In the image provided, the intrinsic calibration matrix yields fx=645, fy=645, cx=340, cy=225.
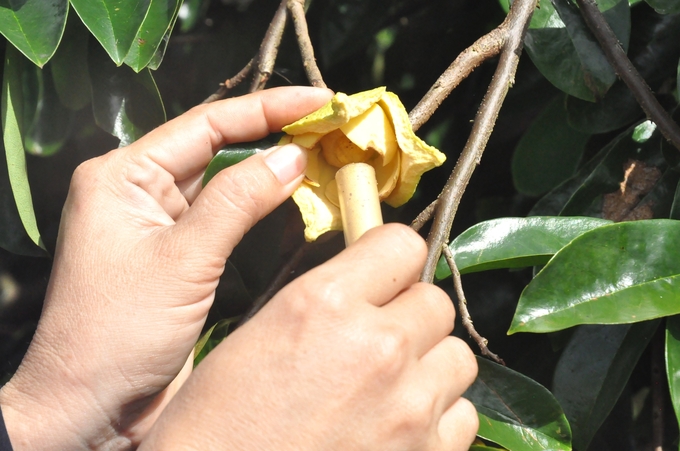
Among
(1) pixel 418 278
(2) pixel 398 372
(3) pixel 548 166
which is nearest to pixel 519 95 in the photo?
(3) pixel 548 166

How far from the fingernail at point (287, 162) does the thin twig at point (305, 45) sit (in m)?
0.12

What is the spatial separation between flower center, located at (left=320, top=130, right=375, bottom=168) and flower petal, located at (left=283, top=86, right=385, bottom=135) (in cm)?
4

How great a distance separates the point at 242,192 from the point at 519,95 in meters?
0.67

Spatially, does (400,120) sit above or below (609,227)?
above

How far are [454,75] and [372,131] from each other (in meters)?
0.16

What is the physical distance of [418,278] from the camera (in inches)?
29.0

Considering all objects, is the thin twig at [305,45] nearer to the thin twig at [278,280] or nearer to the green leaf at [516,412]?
the thin twig at [278,280]

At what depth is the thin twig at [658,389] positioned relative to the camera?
92 cm

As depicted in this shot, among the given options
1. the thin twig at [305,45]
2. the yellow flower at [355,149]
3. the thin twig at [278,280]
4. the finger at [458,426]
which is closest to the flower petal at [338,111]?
the yellow flower at [355,149]

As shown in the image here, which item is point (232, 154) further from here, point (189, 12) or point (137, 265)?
point (189, 12)

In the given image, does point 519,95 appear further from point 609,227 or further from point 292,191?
point 292,191

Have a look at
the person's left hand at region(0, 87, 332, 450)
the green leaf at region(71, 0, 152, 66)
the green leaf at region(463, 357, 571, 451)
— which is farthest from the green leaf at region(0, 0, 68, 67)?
the green leaf at region(463, 357, 571, 451)

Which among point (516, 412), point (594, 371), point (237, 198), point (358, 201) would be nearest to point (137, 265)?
point (237, 198)

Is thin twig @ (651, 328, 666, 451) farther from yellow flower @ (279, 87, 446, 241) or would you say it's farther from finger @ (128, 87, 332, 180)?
finger @ (128, 87, 332, 180)
